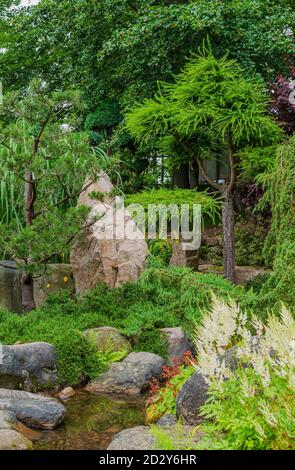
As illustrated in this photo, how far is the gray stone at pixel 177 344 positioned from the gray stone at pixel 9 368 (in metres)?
1.77

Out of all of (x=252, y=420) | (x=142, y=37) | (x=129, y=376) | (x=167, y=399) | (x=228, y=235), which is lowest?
(x=129, y=376)

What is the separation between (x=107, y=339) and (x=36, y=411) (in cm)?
175

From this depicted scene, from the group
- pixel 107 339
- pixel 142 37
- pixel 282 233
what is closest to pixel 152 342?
pixel 107 339

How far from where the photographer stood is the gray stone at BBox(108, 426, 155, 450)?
351 centimetres

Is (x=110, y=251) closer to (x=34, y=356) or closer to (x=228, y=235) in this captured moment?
(x=228, y=235)

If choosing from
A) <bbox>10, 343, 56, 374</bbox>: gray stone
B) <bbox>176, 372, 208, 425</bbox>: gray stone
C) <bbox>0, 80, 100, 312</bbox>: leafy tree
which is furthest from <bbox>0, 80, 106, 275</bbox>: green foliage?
<bbox>176, 372, 208, 425</bbox>: gray stone

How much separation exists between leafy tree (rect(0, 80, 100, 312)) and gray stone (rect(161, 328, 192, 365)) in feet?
5.44

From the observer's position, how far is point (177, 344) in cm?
683

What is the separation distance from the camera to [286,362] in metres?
2.85

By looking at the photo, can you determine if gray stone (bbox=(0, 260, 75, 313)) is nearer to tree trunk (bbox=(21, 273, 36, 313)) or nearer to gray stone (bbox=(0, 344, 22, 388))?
tree trunk (bbox=(21, 273, 36, 313))

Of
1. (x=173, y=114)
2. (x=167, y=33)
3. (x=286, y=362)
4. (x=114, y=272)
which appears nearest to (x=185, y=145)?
(x=173, y=114)

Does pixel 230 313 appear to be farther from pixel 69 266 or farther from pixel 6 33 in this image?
pixel 6 33

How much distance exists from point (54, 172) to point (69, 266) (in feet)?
6.52

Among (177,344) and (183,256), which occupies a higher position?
(183,256)
